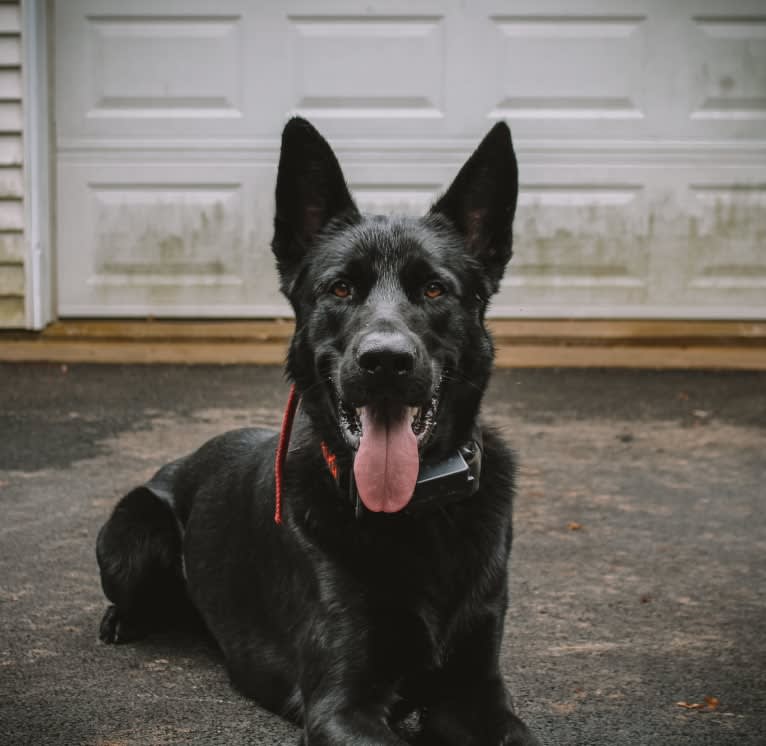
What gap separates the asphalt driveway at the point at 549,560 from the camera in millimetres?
2832

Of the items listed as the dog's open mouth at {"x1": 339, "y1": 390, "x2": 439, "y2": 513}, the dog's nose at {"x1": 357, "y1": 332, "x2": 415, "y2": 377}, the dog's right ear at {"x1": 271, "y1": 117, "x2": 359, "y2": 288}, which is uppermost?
the dog's right ear at {"x1": 271, "y1": 117, "x2": 359, "y2": 288}

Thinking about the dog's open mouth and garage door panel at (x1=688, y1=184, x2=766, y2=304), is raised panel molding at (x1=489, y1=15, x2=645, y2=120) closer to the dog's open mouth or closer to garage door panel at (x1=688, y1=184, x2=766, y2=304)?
garage door panel at (x1=688, y1=184, x2=766, y2=304)

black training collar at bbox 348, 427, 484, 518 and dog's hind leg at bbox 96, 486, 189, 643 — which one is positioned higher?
black training collar at bbox 348, 427, 484, 518

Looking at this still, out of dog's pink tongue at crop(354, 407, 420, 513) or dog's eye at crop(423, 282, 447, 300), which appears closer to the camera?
dog's pink tongue at crop(354, 407, 420, 513)

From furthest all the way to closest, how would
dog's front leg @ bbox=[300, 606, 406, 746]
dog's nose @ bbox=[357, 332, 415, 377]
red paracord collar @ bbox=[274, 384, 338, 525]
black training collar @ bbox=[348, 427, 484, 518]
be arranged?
red paracord collar @ bbox=[274, 384, 338, 525] < black training collar @ bbox=[348, 427, 484, 518] < dog's nose @ bbox=[357, 332, 415, 377] < dog's front leg @ bbox=[300, 606, 406, 746]

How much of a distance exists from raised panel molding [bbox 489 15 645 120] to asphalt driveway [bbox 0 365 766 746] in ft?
6.01

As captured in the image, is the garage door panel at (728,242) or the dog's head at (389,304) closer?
the dog's head at (389,304)

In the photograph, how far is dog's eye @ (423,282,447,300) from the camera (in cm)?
290

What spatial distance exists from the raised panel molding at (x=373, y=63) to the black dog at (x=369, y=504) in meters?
4.79

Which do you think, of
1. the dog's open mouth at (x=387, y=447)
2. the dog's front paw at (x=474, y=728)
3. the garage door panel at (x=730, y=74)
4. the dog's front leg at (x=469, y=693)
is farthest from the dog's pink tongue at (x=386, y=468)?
the garage door panel at (x=730, y=74)

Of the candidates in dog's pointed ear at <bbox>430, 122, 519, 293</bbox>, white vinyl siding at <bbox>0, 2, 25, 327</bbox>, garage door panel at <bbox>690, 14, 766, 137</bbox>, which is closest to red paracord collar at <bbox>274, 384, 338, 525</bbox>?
dog's pointed ear at <bbox>430, 122, 519, 293</bbox>

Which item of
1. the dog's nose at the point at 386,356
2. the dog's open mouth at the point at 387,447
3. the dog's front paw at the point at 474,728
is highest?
the dog's nose at the point at 386,356

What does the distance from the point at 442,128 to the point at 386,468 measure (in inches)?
212

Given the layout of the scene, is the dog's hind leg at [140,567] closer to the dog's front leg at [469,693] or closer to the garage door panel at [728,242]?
the dog's front leg at [469,693]
